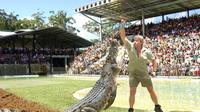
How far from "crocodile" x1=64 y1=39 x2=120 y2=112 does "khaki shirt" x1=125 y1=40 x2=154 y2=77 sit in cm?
397

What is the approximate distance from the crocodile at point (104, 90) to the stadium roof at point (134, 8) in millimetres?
33719

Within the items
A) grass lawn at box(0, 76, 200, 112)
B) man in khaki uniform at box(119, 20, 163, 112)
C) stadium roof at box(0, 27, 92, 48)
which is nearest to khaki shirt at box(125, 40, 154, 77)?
man in khaki uniform at box(119, 20, 163, 112)

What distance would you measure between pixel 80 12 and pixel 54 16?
27049mm

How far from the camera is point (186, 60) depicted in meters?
29.2

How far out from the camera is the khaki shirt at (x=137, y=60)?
314 inches

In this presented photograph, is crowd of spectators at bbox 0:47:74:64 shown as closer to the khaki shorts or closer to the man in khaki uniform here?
the khaki shorts

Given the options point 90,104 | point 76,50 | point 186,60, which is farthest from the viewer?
point 76,50

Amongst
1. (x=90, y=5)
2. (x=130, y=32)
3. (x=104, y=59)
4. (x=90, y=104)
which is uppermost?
(x=90, y=5)

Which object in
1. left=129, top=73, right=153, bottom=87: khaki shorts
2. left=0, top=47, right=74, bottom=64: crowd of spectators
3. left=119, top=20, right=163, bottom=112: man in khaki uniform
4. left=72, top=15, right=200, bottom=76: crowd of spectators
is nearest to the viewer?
left=119, top=20, right=163, bottom=112: man in khaki uniform

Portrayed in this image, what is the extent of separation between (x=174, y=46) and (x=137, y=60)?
81.5 feet

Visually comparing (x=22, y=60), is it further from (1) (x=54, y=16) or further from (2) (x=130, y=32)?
(1) (x=54, y=16)

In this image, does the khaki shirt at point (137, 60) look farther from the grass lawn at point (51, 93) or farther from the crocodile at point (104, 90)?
the crocodile at point (104, 90)

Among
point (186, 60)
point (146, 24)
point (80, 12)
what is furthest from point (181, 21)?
point (80, 12)

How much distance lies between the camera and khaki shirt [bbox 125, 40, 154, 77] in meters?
7.97
